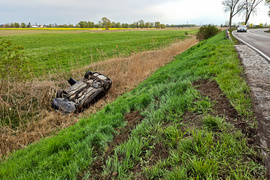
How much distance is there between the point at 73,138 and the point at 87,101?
3190 millimetres

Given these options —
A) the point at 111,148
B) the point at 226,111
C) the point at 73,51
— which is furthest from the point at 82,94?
A: the point at 73,51

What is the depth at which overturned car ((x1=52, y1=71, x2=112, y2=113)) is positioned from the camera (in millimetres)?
5598

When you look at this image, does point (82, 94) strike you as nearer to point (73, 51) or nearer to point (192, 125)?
point (192, 125)

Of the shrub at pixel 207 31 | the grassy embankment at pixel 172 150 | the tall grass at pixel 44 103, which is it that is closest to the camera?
the grassy embankment at pixel 172 150

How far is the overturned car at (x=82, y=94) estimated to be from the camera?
5598mm

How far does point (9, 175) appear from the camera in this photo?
229cm

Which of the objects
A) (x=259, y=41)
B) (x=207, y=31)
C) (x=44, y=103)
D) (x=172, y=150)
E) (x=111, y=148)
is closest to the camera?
(x=172, y=150)

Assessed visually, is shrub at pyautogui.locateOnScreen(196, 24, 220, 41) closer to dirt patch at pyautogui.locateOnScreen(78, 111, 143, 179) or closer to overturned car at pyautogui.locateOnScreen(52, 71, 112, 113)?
overturned car at pyautogui.locateOnScreen(52, 71, 112, 113)

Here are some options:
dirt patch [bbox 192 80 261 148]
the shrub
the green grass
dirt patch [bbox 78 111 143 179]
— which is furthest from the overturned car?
the shrub

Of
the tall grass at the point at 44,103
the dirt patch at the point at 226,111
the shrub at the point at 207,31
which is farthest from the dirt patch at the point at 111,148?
the shrub at the point at 207,31

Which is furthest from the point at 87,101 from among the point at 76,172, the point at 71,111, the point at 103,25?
the point at 103,25

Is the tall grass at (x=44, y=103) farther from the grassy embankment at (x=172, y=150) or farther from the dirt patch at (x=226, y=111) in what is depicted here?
the dirt patch at (x=226, y=111)

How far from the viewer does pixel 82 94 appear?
20.2 feet

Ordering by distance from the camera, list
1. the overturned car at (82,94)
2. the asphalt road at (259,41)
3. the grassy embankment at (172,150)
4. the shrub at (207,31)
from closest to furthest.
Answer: the grassy embankment at (172,150), the overturned car at (82,94), the asphalt road at (259,41), the shrub at (207,31)
